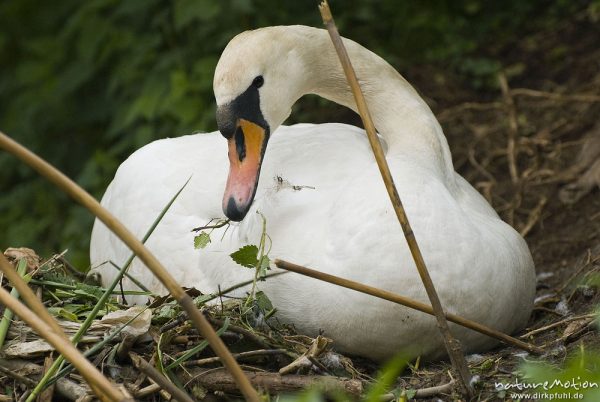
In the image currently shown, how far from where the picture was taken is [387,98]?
4.23m

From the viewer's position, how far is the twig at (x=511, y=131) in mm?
6031

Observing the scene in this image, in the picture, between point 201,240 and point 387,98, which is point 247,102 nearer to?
point 201,240

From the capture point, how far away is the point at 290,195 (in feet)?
12.4

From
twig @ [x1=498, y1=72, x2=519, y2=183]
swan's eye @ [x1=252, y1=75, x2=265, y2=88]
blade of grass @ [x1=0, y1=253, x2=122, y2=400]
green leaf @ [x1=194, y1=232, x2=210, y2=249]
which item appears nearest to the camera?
blade of grass @ [x1=0, y1=253, x2=122, y2=400]

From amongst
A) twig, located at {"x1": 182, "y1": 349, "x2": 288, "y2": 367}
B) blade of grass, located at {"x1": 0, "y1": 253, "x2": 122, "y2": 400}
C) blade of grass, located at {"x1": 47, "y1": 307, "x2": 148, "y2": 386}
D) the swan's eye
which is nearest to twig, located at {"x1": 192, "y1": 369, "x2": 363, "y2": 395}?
twig, located at {"x1": 182, "y1": 349, "x2": 288, "y2": 367}

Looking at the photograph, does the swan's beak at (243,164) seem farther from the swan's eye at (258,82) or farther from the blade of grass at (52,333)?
the blade of grass at (52,333)

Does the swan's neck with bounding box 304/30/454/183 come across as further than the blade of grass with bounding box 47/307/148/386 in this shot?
Yes

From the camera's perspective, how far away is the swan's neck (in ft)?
13.2

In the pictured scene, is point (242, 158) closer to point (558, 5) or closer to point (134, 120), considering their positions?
point (134, 120)

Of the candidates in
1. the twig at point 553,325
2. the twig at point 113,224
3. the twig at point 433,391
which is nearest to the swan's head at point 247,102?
the twig at point 433,391

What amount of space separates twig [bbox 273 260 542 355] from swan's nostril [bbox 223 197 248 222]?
47 centimetres

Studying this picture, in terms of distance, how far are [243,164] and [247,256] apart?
0.37 m

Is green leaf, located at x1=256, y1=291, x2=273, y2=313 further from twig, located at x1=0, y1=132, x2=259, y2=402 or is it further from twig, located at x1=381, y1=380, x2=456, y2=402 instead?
twig, located at x1=0, y1=132, x2=259, y2=402

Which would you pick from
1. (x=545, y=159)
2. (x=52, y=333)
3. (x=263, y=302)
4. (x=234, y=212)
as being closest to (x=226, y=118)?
(x=234, y=212)
